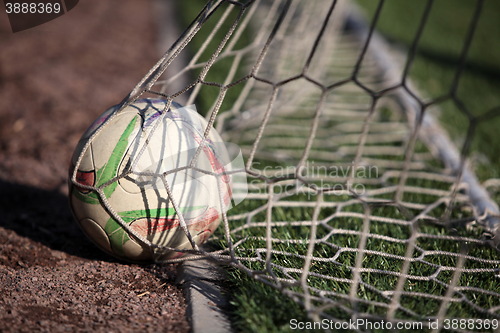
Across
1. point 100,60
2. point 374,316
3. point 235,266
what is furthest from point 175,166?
point 100,60

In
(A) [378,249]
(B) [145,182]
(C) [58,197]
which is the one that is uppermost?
(B) [145,182]

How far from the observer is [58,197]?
3.33 m

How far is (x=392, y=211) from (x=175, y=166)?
147 cm

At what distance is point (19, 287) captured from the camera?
7.84 feet

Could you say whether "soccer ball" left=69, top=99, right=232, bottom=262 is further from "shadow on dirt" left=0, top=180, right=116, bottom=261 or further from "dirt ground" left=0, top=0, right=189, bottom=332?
"shadow on dirt" left=0, top=180, right=116, bottom=261

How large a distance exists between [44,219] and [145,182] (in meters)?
1.00

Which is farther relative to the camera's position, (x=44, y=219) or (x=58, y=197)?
(x=58, y=197)

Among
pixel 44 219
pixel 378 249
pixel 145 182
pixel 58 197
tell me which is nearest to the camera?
pixel 145 182

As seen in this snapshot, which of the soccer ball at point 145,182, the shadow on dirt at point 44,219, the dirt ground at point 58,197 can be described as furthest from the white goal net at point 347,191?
the shadow on dirt at point 44,219

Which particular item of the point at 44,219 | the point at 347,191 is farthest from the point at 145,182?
the point at 44,219

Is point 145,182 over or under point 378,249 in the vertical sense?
over

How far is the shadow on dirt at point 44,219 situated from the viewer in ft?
9.22

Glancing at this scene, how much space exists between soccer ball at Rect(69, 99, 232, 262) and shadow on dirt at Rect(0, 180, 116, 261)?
1.08ft

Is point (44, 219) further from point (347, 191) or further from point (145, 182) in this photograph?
point (347, 191)
